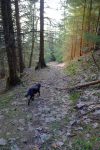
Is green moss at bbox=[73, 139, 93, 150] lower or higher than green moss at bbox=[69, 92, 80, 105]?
lower

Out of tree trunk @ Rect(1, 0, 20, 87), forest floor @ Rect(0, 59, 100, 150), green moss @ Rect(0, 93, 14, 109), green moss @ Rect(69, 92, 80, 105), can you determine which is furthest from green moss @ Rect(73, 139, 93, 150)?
tree trunk @ Rect(1, 0, 20, 87)

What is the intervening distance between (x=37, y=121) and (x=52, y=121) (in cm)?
54

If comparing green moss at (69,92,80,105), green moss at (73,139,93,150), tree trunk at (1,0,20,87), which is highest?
tree trunk at (1,0,20,87)

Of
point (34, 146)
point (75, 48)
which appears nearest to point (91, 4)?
point (75, 48)

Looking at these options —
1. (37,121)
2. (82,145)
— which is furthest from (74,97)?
(82,145)

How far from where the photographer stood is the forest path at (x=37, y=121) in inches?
293

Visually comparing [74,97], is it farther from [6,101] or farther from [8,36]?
[8,36]

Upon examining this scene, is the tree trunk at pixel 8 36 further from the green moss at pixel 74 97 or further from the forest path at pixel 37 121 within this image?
the green moss at pixel 74 97

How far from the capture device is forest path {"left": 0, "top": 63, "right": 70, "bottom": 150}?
24.4 feet

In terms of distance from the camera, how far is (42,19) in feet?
67.3

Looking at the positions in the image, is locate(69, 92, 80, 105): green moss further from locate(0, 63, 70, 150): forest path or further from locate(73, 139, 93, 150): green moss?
locate(73, 139, 93, 150): green moss

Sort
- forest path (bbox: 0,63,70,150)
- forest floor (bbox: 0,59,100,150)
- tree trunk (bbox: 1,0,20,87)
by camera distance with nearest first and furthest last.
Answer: forest floor (bbox: 0,59,100,150) → forest path (bbox: 0,63,70,150) → tree trunk (bbox: 1,0,20,87)

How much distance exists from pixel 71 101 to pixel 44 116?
1988 millimetres

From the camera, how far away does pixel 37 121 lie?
8.82m
